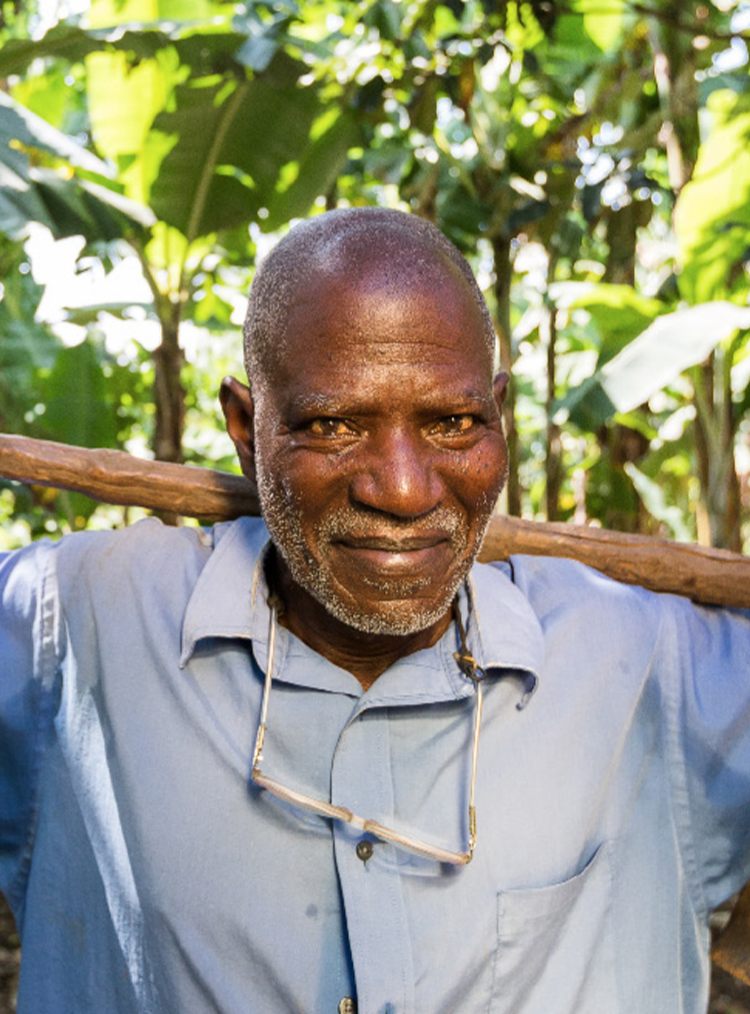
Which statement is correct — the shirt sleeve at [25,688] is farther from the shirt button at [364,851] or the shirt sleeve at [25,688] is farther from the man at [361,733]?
the shirt button at [364,851]

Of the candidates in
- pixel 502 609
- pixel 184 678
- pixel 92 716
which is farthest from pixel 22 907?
pixel 502 609

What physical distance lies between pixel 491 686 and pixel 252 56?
7.71ft

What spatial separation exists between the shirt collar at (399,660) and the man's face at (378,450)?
8cm

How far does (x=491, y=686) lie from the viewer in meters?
1.37

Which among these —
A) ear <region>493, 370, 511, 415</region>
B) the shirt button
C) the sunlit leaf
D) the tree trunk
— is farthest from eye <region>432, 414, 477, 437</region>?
the tree trunk

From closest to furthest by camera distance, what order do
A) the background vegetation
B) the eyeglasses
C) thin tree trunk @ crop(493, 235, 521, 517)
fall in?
the eyeglasses
the background vegetation
thin tree trunk @ crop(493, 235, 521, 517)

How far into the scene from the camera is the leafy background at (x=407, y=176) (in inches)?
124

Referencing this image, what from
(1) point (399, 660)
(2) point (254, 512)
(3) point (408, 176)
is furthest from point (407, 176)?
(1) point (399, 660)

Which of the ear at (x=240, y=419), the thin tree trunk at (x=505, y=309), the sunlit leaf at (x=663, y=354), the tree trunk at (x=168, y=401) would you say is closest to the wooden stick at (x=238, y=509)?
the ear at (x=240, y=419)

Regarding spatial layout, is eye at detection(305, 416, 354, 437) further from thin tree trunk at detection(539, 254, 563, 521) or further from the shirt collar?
thin tree trunk at detection(539, 254, 563, 521)

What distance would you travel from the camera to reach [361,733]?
1.31 meters

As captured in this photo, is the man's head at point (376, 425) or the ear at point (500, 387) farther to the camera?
the ear at point (500, 387)

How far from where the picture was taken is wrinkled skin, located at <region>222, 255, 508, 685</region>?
1.25 metres

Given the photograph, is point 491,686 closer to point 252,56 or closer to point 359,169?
point 252,56
